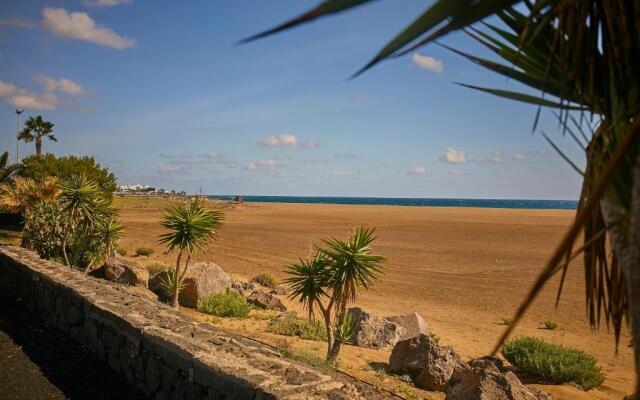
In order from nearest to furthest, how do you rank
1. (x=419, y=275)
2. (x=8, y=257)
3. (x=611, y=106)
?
(x=611, y=106)
(x=8, y=257)
(x=419, y=275)

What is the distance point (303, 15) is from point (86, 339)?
246 inches

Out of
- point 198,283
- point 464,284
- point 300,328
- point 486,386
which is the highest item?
point 486,386

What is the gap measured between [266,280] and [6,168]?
46.4 feet

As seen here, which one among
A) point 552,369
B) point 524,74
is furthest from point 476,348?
point 524,74

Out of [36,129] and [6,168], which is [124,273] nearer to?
[6,168]

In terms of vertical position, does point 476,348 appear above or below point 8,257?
below

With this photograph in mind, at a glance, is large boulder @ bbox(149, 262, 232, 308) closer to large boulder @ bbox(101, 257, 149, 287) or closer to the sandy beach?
large boulder @ bbox(101, 257, 149, 287)

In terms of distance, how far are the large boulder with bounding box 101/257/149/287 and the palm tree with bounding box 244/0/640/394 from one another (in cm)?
1134

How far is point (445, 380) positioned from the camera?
6590 mm

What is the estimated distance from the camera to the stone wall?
11.0 ft

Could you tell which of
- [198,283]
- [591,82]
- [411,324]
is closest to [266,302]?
[198,283]

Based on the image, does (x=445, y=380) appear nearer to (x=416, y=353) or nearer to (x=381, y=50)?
(x=416, y=353)

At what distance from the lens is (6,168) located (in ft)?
66.6

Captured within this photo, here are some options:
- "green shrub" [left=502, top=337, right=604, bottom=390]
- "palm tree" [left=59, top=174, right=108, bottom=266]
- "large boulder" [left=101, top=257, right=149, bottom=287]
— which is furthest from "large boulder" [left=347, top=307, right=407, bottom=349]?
"palm tree" [left=59, top=174, right=108, bottom=266]
